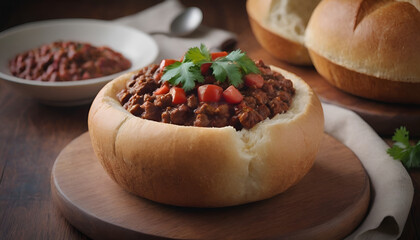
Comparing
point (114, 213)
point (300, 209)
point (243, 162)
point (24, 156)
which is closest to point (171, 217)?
point (114, 213)

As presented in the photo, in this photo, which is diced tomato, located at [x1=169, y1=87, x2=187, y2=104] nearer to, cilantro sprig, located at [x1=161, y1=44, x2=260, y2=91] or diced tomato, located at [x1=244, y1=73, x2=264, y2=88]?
cilantro sprig, located at [x1=161, y1=44, x2=260, y2=91]

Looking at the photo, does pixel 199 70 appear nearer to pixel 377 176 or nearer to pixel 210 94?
pixel 210 94

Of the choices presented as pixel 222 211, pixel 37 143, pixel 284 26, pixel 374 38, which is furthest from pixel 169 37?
pixel 222 211

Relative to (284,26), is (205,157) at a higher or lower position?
higher

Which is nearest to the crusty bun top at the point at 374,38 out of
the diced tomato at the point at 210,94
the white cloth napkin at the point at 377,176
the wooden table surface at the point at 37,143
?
the white cloth napkin at the point at 377,176

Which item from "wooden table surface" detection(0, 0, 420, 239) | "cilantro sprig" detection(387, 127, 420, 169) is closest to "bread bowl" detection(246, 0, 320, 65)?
"wooden table surface" detection(0, 0, 420, 239)

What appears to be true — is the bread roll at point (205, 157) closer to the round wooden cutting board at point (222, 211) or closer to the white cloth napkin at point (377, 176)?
the round wooden cutting board at point (222, 211)
